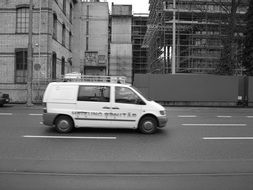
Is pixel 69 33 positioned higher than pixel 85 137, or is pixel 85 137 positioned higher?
pixel 69 33

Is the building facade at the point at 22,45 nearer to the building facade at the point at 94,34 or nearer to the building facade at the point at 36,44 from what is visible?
the building facade at the point at 36,44

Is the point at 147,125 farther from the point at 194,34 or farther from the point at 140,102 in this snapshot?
the point at 194,34

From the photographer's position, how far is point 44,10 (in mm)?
28656

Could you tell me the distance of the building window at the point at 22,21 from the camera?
29.1 metres

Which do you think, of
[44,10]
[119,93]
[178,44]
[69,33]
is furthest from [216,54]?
[119,93]

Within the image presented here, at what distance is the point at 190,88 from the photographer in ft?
93.9

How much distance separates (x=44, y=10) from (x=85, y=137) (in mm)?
19476

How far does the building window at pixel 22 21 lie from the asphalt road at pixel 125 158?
17.0 metres

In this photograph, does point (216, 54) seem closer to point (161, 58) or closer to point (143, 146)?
point (161, 58)

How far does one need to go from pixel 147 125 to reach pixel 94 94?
83.0 inches

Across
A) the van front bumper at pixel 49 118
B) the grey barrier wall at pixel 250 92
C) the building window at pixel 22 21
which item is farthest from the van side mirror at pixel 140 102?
the building window at pixel 22 21

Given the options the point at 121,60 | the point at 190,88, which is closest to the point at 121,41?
the point at 121,60

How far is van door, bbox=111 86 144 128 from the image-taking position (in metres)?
12.4

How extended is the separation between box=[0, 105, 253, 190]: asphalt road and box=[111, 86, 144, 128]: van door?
16.2 inches
